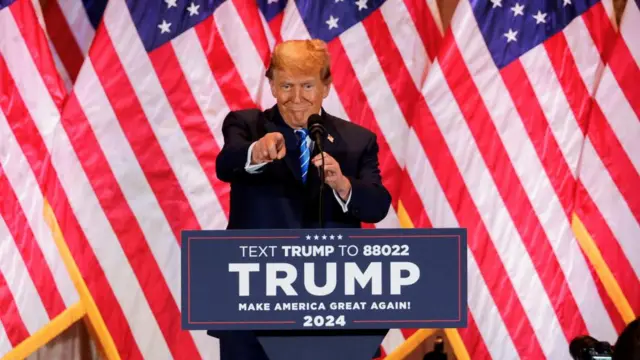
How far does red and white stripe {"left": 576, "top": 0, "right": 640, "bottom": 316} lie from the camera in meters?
3.45

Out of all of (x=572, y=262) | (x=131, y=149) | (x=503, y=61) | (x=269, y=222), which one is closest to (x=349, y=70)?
(x=503, y=61)

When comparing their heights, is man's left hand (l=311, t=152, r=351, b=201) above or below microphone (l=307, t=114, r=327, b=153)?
below

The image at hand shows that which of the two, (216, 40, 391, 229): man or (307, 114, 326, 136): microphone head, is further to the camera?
(216, 40, 391, 229): man

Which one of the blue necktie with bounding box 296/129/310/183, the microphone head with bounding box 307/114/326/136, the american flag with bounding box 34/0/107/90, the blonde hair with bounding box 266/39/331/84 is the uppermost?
the american flag with bounding box 34/0/107/90

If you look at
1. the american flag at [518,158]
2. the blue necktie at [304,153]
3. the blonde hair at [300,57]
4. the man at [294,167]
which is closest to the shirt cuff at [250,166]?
the man at [294,167]

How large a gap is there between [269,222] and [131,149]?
Answer: 4.21 ft

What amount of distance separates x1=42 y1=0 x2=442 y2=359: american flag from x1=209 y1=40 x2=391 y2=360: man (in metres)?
1.04

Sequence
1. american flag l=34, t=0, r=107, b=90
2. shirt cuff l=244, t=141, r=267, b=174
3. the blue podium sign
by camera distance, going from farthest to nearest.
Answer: american flag l=34, t=0, r=107, b=90, shirt cuff l=244, t=141, r=267, b=174, the blue podium sign

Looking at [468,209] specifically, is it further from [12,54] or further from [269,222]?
[12,54]

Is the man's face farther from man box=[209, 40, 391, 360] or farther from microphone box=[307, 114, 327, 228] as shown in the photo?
microphone box=[307, 114, 327, 228]

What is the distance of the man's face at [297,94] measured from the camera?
7.77ft

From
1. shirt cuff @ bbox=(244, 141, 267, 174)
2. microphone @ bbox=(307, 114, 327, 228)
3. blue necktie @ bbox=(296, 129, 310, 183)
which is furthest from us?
blue necktie @ bbox=(296, 129, 310, 183)

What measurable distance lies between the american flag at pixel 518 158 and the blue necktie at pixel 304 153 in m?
1.18

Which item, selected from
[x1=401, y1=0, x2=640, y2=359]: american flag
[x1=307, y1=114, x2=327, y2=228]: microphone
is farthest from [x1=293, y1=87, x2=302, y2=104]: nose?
[x1=401, y1=0, x2=640, y2=359]: american flag
